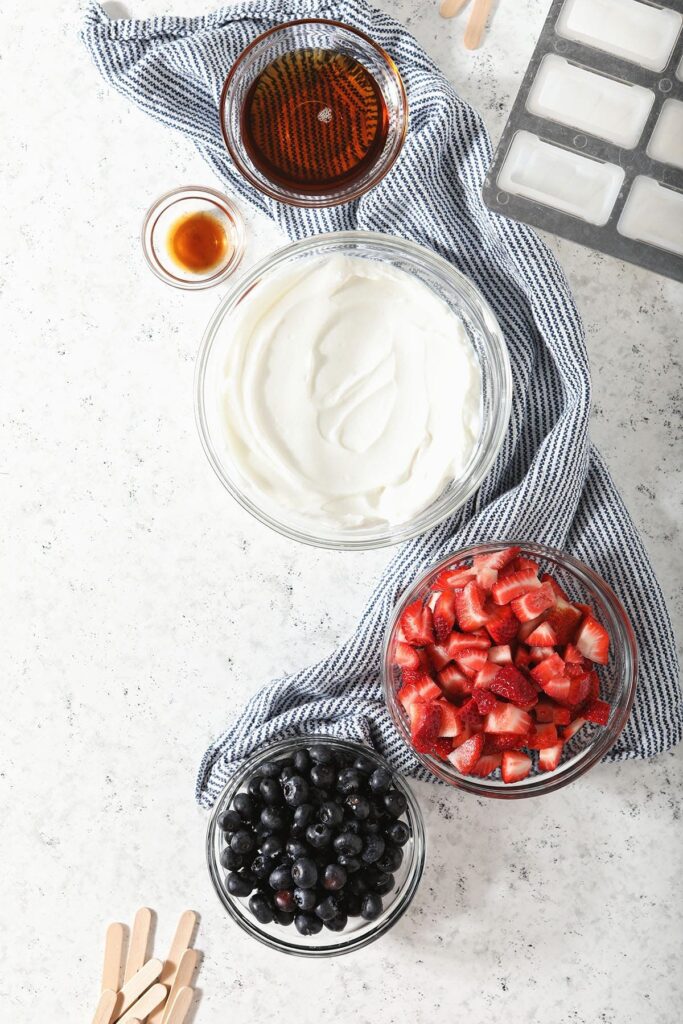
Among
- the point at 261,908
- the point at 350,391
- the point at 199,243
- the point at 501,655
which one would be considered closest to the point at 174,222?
the point at 199,243

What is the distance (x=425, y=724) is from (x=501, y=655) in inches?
5.7

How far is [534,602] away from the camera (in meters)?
1.28

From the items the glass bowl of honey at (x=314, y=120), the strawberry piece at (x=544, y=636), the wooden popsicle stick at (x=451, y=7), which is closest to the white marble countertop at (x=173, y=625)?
the wooden popsicle stick at (x=451, y=7)

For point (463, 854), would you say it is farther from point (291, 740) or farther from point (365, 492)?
point (365, 492)

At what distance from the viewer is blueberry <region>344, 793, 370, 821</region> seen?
1.35 metres

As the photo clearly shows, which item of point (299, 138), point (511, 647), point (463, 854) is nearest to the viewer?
point (511, 647)

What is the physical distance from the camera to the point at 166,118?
4.83 ft

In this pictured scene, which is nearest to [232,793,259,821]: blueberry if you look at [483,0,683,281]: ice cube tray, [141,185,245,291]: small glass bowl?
[141,185,245,291]: small glass bowl

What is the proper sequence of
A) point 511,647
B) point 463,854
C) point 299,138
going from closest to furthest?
point 511,647 → point 299,138 → point 463,854

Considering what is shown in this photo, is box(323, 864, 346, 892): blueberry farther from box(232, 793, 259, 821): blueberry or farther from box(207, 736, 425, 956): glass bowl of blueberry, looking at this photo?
box(232, 793, 259, 821): blueberry

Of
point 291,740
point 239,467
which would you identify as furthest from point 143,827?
point 239,467

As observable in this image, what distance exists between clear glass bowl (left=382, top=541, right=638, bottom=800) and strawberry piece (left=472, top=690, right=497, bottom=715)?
4.8 inches

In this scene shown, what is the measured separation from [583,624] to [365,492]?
0.37m

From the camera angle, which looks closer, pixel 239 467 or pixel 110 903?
pixel 239 467
